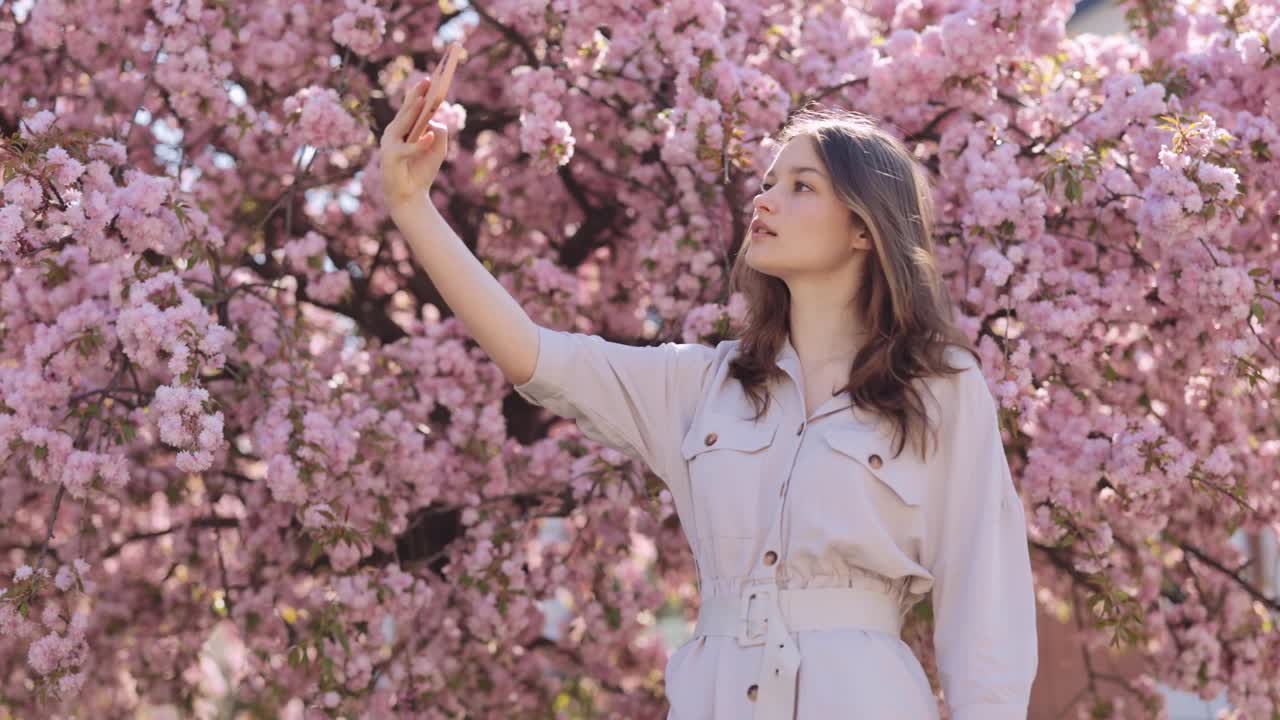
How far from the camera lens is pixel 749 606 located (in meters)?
2.21

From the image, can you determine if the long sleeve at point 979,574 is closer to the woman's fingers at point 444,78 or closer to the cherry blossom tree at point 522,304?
the woman's fingers at point 444,78

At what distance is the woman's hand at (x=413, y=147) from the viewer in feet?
7.07

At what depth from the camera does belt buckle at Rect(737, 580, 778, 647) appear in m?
2.19

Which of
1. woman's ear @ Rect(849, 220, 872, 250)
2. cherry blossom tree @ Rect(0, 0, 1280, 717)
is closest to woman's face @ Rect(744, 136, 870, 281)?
woman's ear @ Rect(849, 220, 872, 250)

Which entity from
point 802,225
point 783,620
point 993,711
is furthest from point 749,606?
point 802,225

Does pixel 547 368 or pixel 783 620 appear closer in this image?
pixel 783 620

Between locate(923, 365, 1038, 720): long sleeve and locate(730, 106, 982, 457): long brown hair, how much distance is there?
70 millimetres

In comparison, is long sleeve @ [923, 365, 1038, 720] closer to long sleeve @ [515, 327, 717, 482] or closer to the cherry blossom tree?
long sleeve @ [515, 327, 717, 482]

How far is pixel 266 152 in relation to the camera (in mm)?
4703

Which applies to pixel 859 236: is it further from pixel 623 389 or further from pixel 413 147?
pixel 413 147

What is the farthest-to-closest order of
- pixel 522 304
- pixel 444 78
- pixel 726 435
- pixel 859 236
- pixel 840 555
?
pixel 522 304 < pixel 859 236 < pixel 726 435 < pixel 840 555 < pixel 444 78

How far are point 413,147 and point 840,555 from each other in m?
0.90

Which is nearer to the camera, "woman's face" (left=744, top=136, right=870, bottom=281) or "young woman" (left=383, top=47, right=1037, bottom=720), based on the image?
"young woman" (left=383, top=47, right=1037, bottom=720)

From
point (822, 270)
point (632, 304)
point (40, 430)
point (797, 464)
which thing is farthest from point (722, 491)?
point (632, 304)
